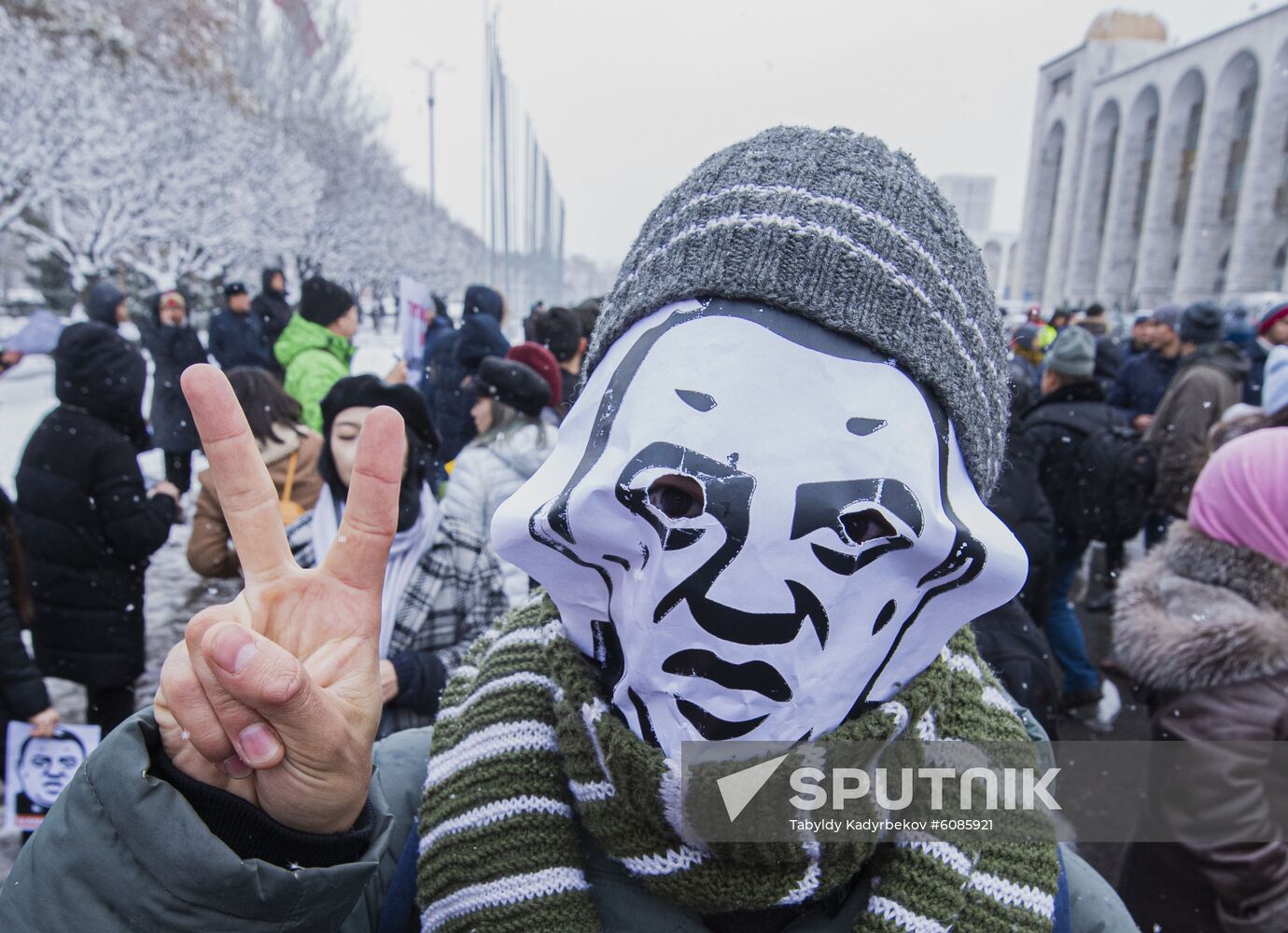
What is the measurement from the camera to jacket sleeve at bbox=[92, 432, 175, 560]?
2.72 meters

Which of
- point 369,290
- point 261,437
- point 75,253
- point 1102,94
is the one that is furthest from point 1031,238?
point 261,437

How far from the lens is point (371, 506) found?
2.91 ft

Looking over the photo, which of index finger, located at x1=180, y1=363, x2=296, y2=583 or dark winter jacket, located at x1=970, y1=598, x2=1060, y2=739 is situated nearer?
index finger, located at x1=180, y1=363, x2=296, y2=583

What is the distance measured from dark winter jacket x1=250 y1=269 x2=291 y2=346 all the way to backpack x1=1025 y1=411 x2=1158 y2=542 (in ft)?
21.5

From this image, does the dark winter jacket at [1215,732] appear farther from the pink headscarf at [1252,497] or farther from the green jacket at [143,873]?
the green jacket at [143,873]

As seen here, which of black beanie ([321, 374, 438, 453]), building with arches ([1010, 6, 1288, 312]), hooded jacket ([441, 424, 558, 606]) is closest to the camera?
black beanie ([321, 374, 438, 453])

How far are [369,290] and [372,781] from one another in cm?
4340


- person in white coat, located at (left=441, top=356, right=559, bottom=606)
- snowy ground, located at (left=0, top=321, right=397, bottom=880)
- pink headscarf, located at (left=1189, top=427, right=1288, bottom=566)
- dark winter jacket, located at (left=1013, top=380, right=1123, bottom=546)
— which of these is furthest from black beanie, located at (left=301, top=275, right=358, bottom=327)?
pink headscarf, located at (left=1189, top=427, right=1288, bottom=566)

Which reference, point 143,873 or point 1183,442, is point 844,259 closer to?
point 143,873

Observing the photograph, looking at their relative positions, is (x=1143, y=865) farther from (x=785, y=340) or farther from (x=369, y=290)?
(x=369, y=290)

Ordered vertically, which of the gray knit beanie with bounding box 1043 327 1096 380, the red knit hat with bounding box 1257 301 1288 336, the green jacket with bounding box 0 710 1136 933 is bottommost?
the green jacket with bounding box 0 710 1136 933

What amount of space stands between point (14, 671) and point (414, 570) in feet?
4.05

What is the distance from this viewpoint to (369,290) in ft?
135

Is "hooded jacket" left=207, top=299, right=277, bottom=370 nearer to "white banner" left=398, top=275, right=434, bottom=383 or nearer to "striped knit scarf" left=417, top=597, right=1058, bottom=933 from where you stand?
"white banner" left=398, top=275, right=434, bottom=383
